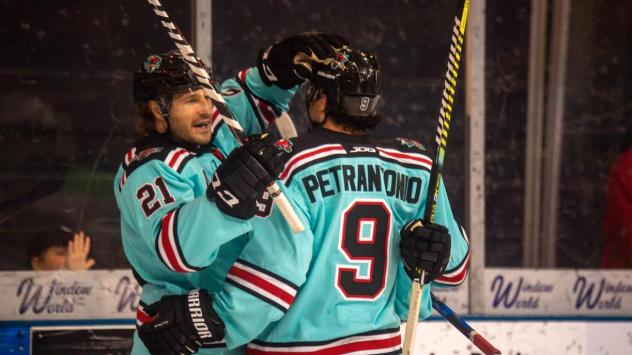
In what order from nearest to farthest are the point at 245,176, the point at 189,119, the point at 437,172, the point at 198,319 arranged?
the point at 245,176 < the point at 198,319 < the point at 437,172 < the point at 189,119

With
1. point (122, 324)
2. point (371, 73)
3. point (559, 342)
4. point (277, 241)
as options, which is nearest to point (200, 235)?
point (277, 241)

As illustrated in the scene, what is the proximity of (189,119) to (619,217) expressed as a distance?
2.59m

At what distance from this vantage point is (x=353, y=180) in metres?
2.42

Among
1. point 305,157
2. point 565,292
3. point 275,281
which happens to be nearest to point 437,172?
point 305,157

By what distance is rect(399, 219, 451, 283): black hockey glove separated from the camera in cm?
242

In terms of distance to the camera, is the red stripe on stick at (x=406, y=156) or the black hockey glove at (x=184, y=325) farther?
the red stripe on stick at (x=406, y=156)

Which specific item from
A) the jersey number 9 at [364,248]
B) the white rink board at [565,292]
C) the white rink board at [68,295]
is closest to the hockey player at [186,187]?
the jersey number 9 at [364,248]

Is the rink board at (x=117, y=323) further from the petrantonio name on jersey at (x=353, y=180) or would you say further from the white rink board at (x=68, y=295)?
the petrantonio name on jersey at (x=353, y=180)

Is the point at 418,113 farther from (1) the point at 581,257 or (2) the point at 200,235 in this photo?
(2) the point at 200,235

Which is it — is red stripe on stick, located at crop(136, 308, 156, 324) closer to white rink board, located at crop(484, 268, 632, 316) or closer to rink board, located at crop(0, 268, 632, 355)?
rink board, located at crop(0, 268, 632, 355)

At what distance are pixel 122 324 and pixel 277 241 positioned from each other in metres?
1.86

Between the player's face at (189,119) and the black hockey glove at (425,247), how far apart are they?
55cm

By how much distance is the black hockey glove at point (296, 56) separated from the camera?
2.67 meters

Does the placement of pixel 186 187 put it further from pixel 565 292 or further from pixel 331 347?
pixel 565 292
